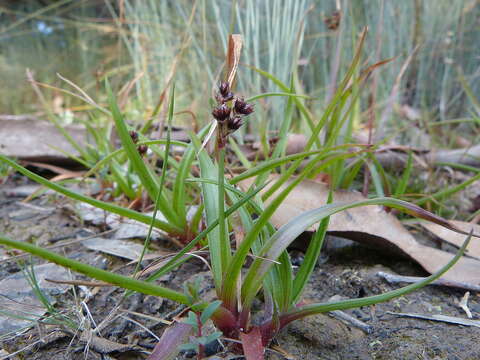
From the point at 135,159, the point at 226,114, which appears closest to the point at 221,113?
the point at 226,114

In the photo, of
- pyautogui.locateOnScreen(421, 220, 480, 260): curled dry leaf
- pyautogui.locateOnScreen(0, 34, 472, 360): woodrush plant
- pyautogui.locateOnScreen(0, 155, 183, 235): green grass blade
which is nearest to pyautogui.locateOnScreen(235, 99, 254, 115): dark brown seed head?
pyautogui.locateOnScreen(0, 34, 472, 360): woodrush plant

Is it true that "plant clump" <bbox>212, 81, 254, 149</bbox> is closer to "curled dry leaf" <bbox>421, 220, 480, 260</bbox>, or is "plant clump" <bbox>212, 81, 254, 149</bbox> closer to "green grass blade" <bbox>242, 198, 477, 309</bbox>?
"green grass blade" <bbox>242, 198, 477, 309</bbox>

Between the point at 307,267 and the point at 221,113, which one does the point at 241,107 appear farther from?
the point at 307,267

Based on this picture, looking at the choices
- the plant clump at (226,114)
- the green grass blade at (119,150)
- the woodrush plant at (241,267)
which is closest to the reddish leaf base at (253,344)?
the woodrush plant at (241,267)

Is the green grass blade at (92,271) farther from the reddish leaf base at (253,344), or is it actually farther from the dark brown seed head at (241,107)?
the dark brown seed head at (241,107)

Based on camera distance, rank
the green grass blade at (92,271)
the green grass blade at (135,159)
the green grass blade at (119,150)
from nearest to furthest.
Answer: the green grass blade at (92,271), the green grass blade at (135,159), the green grass blade at (119,150)

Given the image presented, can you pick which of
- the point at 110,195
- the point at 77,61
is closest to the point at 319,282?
the point at 110,195
